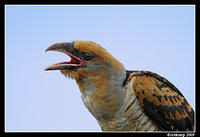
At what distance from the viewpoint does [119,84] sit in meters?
3.60

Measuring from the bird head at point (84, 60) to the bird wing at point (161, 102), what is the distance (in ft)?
1.55

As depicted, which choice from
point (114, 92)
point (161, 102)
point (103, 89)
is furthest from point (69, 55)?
point (161, 102)

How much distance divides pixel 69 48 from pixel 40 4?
1539 millimetres

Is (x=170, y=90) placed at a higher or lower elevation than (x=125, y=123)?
higher

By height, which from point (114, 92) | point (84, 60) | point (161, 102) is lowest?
point (161, 102)

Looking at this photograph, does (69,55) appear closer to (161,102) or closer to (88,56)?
(88,56)

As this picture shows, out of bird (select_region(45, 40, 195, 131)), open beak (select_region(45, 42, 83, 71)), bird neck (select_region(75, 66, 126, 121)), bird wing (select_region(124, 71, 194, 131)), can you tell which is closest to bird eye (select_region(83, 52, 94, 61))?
bird (select_region(45, 40, 195, 131))

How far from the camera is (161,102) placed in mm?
3684

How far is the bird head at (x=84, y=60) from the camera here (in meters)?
3.49

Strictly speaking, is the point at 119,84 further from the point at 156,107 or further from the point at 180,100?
the point at 180,100

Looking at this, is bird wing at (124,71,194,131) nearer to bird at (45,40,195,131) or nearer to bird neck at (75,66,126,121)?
bird at (45,40,195,131)

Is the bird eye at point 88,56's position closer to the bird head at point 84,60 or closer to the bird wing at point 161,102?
the bird head at point 84,60

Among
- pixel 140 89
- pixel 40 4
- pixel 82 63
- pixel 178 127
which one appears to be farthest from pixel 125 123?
pixel 40 4

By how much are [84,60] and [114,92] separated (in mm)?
714
